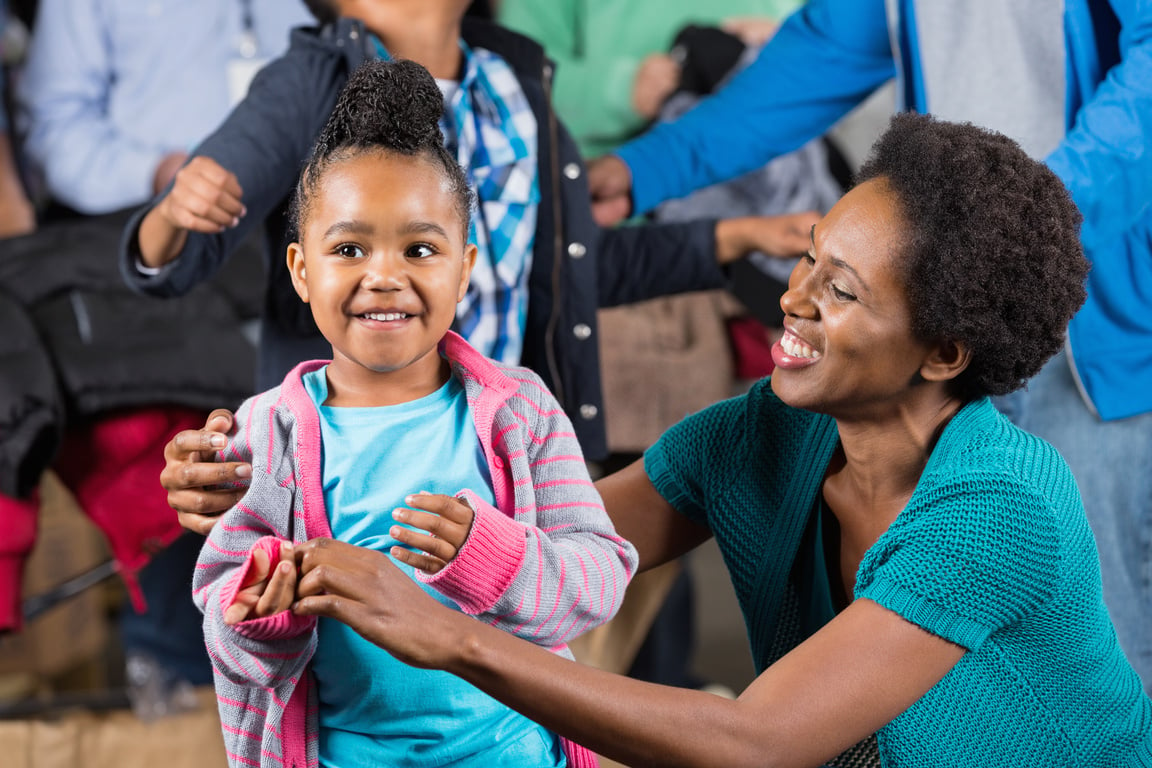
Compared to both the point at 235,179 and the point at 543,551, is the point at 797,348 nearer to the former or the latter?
the point at 543,551

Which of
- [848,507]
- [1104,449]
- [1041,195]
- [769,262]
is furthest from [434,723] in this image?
[769,262]

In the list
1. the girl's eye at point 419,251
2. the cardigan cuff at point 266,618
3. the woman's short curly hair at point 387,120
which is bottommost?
the cardigan cuff at point 266,618

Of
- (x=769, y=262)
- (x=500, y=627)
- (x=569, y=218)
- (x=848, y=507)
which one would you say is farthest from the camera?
(x=769, y=262)

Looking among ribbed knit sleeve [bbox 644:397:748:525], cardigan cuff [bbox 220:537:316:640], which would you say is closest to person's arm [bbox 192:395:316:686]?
cardigan cuff [bbox 220:537:316:640]

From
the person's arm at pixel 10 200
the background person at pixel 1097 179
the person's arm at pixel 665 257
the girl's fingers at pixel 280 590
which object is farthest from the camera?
the person's arm at pixel 10 200

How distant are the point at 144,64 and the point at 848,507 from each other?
1.19 m

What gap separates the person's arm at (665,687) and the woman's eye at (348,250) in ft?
0.50

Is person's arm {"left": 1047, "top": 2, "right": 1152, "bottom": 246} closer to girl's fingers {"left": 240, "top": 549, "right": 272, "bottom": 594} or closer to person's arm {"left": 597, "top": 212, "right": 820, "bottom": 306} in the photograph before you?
person's arm {"left": 597, "top": 212, "right": 820, "bottom": 306}

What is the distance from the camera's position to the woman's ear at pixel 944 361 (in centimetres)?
83

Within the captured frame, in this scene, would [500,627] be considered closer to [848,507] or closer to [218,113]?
[848,507]

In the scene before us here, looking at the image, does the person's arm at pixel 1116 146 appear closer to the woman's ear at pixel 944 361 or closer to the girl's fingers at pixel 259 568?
the woman's ear at pixel 944 361

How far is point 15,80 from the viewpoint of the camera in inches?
67.6

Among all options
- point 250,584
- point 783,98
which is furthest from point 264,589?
point 783,98

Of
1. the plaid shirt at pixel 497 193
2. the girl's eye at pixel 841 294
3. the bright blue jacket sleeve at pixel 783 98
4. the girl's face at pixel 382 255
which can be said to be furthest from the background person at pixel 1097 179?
the girl's face at pixel 382 255
